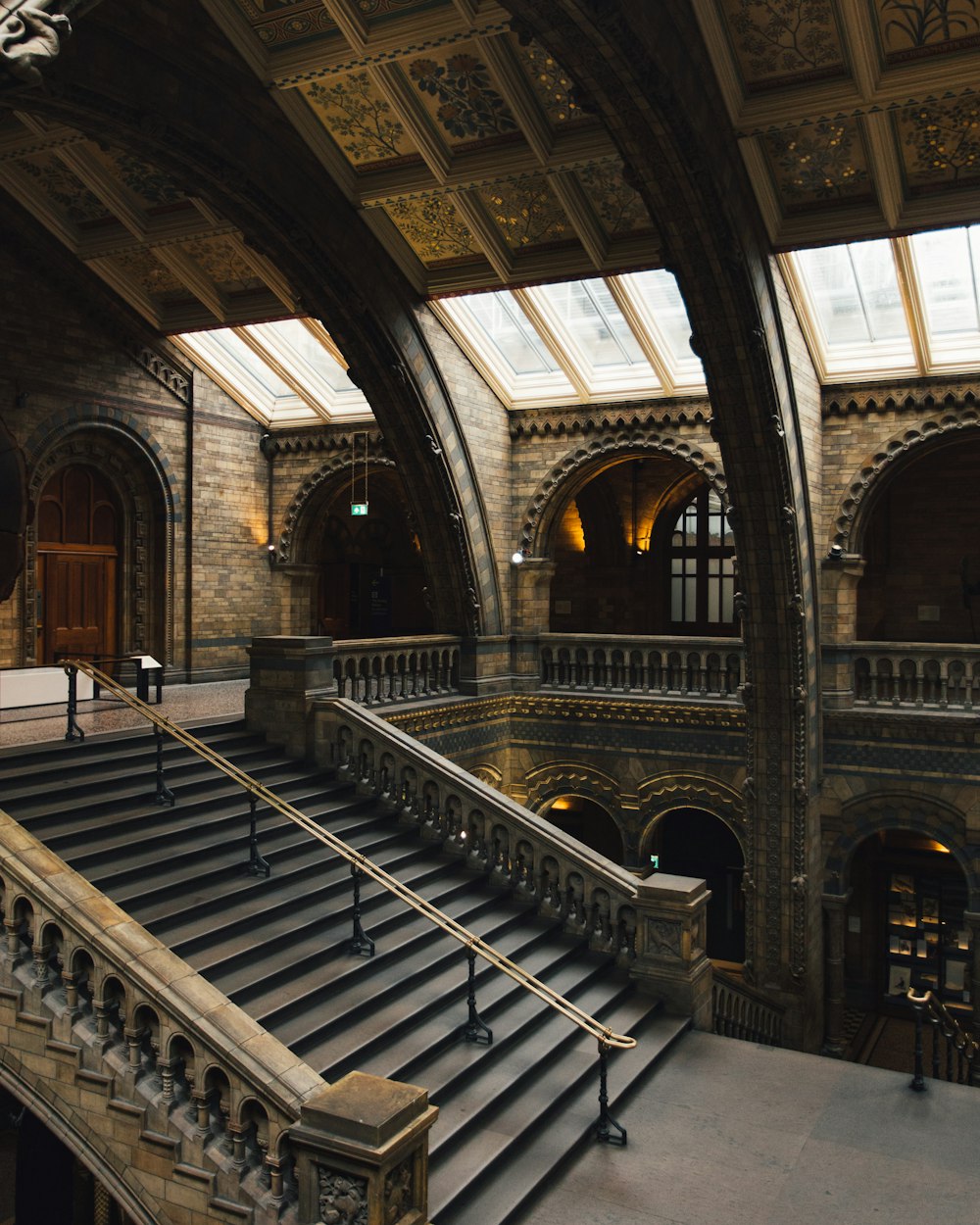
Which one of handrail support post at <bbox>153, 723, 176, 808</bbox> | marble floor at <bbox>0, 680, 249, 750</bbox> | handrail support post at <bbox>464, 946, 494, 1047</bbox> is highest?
marble floor at <bbox>0, 680, 249, 750</bbox>

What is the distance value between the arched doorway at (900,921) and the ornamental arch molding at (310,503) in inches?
420

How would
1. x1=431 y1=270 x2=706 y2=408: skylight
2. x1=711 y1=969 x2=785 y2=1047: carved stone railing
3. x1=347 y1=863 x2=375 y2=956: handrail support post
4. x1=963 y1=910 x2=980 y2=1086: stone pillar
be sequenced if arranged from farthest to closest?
x1=431 y1=270 x2=706 y2=408: skylight < x1=963 y1=910 x2=980 y2=1086: stone pillar < x1=711 y1=969 x2=785 y2=1047: carved stone railing < x1=347 y1=863 x2=375 y2=956: handrail support post

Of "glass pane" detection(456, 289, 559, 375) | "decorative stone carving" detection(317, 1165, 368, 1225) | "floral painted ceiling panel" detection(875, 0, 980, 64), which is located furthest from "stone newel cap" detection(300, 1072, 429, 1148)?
"glass pane" detection(456, 289, 559, 375)

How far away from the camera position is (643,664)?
1702 centimetres

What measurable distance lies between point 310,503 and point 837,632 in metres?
9.32

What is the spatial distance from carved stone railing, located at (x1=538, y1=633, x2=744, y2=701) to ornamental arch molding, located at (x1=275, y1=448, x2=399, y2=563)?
4667 mm

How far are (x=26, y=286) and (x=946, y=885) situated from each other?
16808 millimetres

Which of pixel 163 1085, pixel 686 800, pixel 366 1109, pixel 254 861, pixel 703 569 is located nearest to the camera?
pixel 366 1109

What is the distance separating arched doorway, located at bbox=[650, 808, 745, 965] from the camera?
62.6 feet

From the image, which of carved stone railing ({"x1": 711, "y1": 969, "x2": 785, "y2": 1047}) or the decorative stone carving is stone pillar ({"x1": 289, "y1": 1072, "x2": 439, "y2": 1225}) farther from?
carved stone railing ({"x1": 711, "y1": 969, "x2": 785, "y2": 1047})

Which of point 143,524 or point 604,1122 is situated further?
point 143,524

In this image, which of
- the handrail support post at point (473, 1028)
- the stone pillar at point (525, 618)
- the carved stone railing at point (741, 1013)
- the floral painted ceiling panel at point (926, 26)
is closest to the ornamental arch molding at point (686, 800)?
the stone pillar at point (525, 618)

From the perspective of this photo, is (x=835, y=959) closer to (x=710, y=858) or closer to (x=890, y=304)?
(x=710, y=858)

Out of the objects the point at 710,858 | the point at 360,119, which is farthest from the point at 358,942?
the point at 710,858
